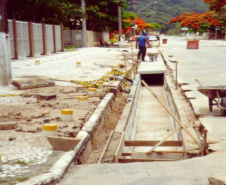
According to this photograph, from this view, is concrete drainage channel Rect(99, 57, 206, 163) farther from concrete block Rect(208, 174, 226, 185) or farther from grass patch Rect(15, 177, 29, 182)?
concrete block Rect(208, 174, 226, 185)

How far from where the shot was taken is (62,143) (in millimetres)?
4977

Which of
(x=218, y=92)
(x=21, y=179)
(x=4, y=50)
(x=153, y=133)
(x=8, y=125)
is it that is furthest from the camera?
(x=4, y=50)

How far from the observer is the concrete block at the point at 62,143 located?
4.96 metres

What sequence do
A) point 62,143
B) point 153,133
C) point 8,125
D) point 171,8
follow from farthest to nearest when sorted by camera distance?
point 171,8
point 153,133
point 8,125
point 62,143

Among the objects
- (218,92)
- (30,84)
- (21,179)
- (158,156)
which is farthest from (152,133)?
(21,179)

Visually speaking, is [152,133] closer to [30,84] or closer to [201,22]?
[30,84]

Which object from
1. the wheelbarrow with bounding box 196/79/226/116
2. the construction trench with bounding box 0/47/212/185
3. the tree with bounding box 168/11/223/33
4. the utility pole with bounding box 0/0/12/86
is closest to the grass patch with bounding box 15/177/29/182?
the construction trench with bounding box 0/47/212/185

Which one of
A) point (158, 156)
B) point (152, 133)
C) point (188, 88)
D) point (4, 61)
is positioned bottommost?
point (152, 133)

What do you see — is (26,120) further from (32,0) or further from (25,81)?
(32,0)

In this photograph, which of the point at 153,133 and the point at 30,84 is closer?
the point at 153,133

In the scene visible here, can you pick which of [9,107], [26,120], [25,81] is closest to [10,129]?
[26,120]

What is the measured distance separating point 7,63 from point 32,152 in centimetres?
641

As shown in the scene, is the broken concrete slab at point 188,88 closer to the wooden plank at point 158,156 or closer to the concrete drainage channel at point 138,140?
the concrete drainage channel at point 138,140

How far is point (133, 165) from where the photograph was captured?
15.0 ft
